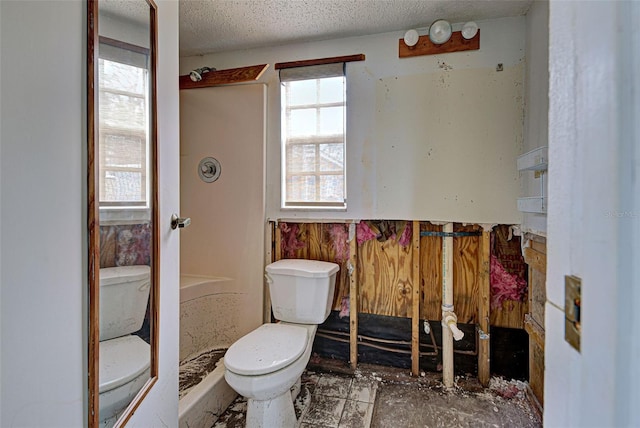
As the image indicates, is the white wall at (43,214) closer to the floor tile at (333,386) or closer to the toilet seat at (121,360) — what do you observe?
the toilet seat at (121,360)

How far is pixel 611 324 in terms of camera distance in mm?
292

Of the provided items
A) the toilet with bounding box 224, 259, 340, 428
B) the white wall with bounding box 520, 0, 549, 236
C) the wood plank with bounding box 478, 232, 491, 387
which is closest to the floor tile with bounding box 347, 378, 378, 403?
the toilet with bounding box 224, 259, 340, 428

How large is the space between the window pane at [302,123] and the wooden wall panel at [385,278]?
2.82 feet

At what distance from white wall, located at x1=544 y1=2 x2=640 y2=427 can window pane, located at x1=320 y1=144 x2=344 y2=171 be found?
178 centimetres

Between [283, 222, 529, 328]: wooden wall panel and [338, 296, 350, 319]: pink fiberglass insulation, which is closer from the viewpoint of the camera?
[283, 222, 529, 328]: wooden wall panel

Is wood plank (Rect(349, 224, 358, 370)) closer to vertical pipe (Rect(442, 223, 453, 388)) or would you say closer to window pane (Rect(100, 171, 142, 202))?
vertical pipe (Rect(442, 223, 453, 388))

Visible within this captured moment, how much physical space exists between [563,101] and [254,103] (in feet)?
6.82

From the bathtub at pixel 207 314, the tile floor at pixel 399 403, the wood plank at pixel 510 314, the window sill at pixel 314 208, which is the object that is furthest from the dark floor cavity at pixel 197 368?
the wood plank at pixel 510 314

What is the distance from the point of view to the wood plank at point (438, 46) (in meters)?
1.87

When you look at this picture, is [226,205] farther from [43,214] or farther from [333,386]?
[43,214]

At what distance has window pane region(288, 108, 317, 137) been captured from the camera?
2.17m

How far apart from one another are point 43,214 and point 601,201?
2.64ft

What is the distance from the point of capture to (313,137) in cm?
217

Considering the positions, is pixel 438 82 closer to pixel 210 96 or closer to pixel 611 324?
pixel 210 96
